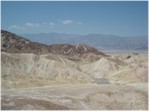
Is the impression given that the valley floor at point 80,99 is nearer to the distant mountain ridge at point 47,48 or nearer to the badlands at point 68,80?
the badlands at point 68,80

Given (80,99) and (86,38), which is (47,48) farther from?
(80,99)

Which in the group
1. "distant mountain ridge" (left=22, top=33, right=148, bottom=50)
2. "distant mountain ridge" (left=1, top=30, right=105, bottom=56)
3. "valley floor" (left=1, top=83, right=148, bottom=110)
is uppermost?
"distant mountain ridge" (left=22, top=33, right=148, bottom=50)

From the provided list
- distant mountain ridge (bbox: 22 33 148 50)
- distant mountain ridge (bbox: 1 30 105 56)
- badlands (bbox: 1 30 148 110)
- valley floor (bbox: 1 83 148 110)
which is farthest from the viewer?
distant mountain ridge (bbox: 1 30 105 56)

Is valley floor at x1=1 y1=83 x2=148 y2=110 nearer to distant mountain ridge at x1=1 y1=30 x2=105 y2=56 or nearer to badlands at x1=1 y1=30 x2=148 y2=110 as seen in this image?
badlands at x1=1 y1=30 x2=148 y2=110

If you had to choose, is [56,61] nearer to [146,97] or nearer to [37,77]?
[37,77]

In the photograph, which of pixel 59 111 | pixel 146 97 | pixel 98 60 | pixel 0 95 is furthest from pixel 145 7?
pixel 98 60

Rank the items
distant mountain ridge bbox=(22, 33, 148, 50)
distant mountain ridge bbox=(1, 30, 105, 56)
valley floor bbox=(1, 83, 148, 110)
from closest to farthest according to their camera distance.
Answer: valley floor bbox=(1, 83, 148, 110) < distant mountain ridge bbox=(22, 33, 148, 50) < distant mountain ridge bbox=(1, 30, 105, 56)

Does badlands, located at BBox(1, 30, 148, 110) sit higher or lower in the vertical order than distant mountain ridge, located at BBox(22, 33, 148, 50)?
lower

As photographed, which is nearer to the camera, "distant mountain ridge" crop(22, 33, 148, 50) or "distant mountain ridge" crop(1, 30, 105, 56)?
"distant mountain ridge" crop(22, 33, 148, 50)

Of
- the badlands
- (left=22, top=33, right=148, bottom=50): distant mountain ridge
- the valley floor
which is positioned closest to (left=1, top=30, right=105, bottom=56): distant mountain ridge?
the badlands
